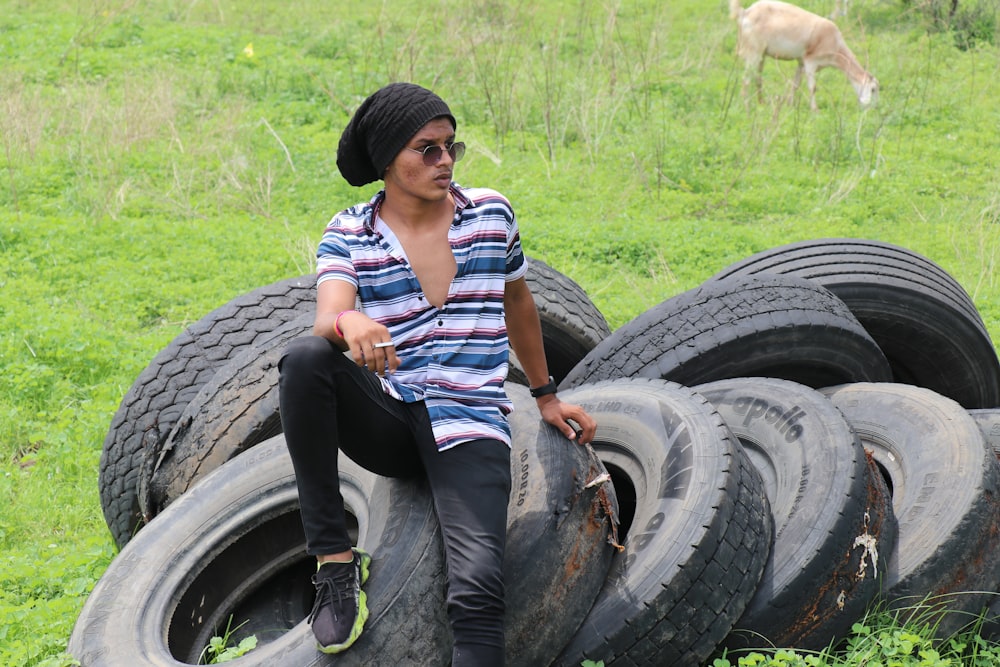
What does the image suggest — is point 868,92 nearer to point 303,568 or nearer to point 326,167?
point 326,167

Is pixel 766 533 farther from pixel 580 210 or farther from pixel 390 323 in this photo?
pixel 580 210

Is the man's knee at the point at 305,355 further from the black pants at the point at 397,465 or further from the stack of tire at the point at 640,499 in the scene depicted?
the stack of tire at the point at 640,499

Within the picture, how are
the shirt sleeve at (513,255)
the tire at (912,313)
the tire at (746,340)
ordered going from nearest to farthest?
1. the shirt sleeve at (513,255)
2. the tire at (746,340)
3. the tire at (912,313)

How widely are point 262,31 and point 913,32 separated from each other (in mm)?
8404

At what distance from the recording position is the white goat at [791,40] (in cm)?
1268

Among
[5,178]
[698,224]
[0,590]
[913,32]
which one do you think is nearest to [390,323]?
[0,590]

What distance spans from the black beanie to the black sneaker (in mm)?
1200

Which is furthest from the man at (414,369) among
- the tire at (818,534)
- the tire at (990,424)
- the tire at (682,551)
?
the tire at (990,424)

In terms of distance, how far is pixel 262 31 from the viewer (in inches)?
546

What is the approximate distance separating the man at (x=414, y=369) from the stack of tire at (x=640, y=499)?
0.47ft

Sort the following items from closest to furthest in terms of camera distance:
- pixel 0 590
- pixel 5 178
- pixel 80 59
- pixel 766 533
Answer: pixel 766 533 < pixel 0 590 < pixel 5 178 < pixel 80 59

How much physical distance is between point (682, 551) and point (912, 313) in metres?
2.66

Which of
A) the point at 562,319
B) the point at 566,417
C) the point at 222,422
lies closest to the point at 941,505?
the point at 566,417

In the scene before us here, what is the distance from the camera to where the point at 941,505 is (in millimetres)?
3809
